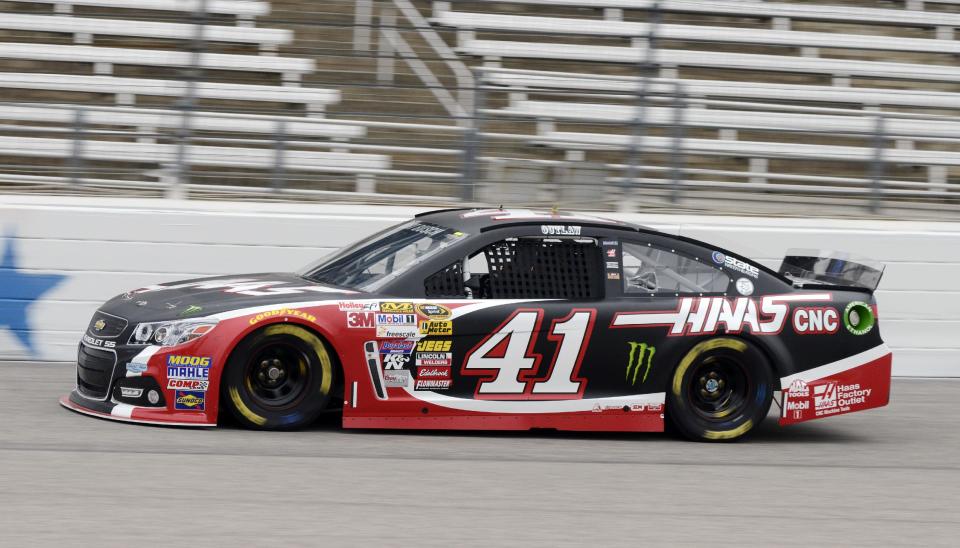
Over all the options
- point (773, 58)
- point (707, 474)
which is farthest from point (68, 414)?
point (773, 58)

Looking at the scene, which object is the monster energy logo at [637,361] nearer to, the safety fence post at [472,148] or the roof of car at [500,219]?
the roof of car at [500,219]

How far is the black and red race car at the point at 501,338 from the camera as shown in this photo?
255 inches

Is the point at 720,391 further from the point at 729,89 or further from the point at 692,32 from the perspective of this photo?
the point at 692,32

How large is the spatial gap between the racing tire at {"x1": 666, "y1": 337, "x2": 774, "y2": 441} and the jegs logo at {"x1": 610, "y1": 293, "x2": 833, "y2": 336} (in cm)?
10

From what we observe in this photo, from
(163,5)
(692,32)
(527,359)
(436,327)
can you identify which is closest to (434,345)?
(436,327)

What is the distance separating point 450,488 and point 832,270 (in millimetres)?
A: 3426

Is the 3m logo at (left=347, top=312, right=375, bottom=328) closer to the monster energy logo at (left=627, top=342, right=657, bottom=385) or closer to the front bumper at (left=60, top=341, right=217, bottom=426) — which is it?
the front bumper at (left=60, top=341, right=217, bottom=426)

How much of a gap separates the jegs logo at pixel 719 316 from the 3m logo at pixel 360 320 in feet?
4.61

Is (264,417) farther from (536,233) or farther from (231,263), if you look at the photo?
(231,263)

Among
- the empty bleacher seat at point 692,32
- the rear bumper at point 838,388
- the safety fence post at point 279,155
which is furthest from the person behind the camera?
the empty bleacher seat at point 692,32

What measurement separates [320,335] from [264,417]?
21.1 inches

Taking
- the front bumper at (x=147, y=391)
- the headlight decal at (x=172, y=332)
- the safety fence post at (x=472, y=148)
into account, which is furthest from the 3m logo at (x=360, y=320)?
the safety fence post at (x=472, y=148)

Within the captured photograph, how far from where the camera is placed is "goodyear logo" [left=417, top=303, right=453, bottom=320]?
21.9 ft

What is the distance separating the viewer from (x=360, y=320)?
259 inches
